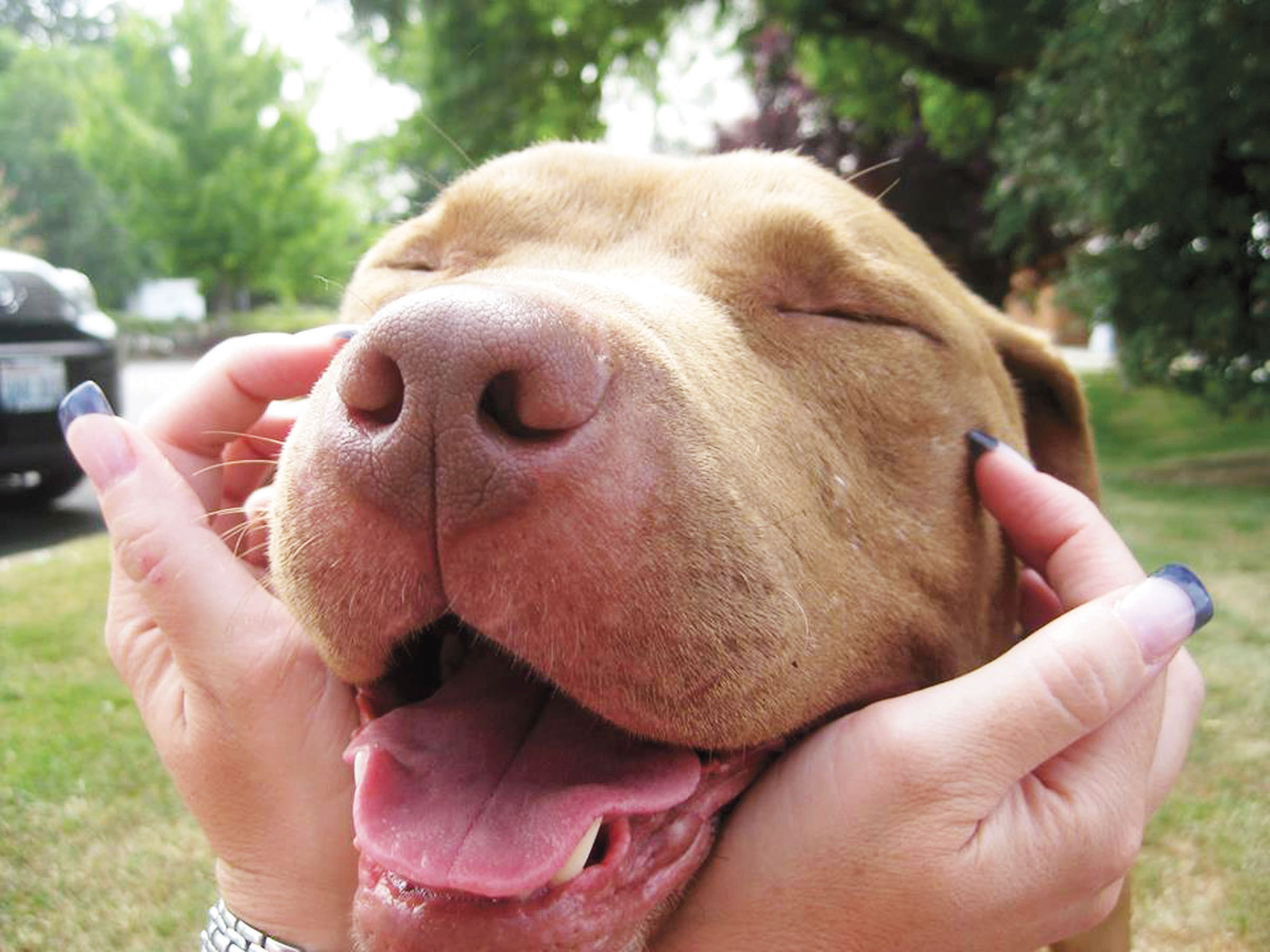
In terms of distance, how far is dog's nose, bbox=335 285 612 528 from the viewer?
1.45 m

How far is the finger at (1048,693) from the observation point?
71.2 inches

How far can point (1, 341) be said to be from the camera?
6969 mm

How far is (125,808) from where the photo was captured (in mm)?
3492

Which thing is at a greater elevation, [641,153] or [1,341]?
[641,153]

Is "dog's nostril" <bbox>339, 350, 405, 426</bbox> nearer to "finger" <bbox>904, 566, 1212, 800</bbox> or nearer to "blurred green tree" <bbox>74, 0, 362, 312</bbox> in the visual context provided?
"finger" <bbox>904, 566, 1212, 800</bbox>

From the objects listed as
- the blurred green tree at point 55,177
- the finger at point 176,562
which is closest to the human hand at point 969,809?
the finger at point 176,562

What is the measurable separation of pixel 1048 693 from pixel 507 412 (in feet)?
3.26

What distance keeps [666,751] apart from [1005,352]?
1804 millimetres

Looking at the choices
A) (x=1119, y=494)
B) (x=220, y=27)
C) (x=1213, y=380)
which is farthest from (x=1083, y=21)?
(x=220, y=27)

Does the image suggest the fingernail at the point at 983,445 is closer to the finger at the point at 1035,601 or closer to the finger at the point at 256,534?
the finger at the point at 1035,601

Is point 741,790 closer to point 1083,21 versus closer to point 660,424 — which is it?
point 660,424

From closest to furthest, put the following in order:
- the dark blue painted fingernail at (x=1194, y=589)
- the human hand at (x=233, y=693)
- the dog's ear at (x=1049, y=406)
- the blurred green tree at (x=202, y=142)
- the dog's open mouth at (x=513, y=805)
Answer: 1. the dog's open mouth at (x=513, y=805)
2. the dark blue painted fingernail at (x=1194, y=589)
3. the human hand at (x=233, y=693)
4. the dog's ear at (x=1049, y=406)
5. the blurred green tree at (x=202, y=142)

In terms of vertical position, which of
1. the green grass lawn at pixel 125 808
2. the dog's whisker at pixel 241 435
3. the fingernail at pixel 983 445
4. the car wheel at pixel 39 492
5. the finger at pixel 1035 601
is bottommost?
the car wheel at pixel 39 492

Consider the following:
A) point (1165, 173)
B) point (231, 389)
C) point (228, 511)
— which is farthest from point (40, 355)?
point (1165, 173)
